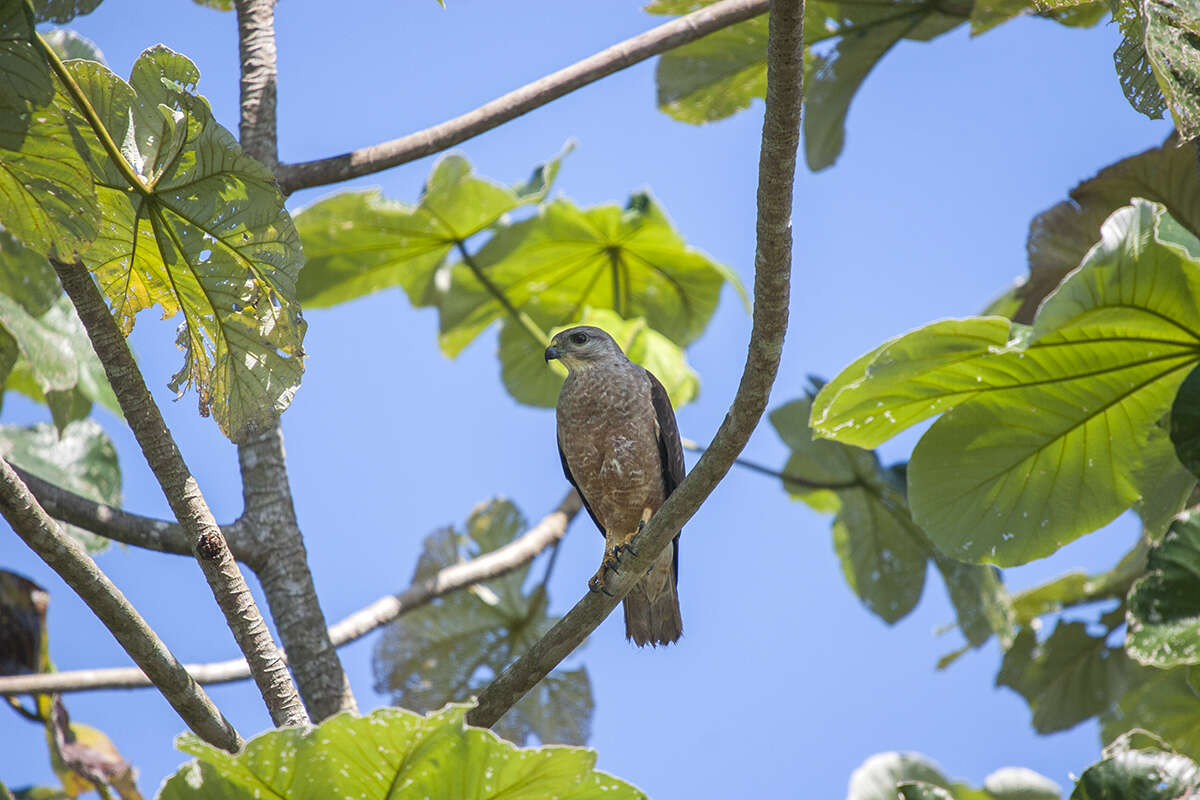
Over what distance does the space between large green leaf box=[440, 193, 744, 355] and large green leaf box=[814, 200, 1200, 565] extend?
284cm

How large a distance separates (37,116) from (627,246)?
419cm

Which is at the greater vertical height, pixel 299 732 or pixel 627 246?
pixel 627 246

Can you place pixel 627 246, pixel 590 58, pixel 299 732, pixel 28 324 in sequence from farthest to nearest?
1. pixel 627 246
2. pixel 28 324
3. pixel 590 58
4. pixel 299 732

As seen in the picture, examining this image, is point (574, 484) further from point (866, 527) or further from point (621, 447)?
point (866, 527)

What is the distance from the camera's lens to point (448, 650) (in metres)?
5.59

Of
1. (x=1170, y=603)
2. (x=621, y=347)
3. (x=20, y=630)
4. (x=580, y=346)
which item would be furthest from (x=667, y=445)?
(x=20, y=630)

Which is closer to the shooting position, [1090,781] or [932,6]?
[1090,781]

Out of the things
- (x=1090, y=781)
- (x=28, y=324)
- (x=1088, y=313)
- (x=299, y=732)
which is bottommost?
(x=1090, y=781)

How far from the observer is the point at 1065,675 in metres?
5.48

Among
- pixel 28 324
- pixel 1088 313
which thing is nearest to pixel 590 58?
pixel 1088 313

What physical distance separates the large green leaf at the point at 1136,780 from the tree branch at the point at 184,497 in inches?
74.0

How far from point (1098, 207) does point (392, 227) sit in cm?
311

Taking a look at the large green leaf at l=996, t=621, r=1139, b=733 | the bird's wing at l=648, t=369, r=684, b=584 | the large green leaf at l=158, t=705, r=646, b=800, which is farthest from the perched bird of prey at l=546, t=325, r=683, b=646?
the large green leaf at l=158, t=705, r=646, b=800

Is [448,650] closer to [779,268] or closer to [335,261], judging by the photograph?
[335,261]
